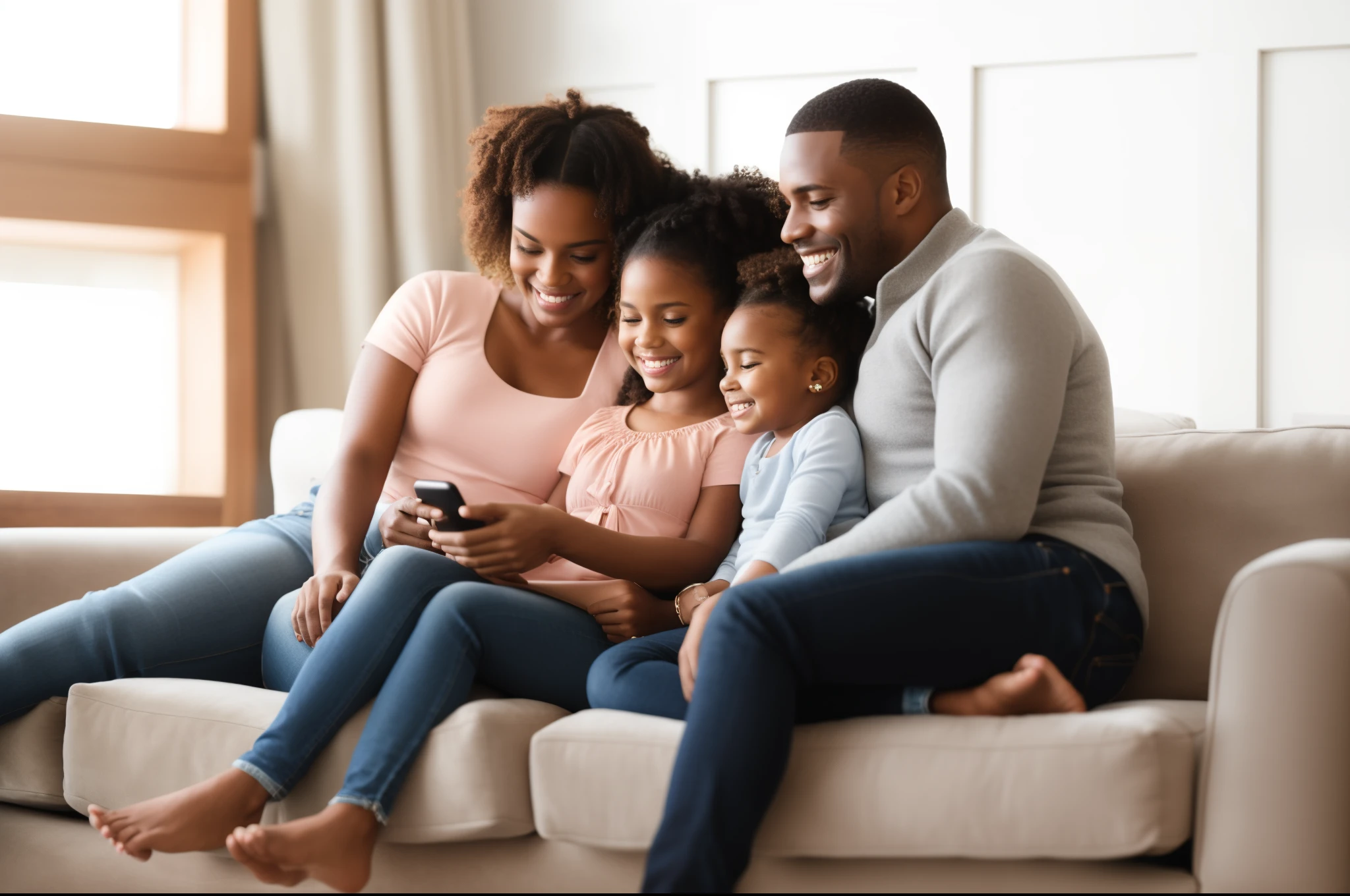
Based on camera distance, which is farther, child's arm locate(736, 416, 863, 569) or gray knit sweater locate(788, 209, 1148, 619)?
child's arm locate(736, 416, 863, 569)

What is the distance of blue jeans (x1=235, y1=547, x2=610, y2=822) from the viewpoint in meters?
1.35

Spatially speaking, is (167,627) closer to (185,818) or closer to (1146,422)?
(185,818)

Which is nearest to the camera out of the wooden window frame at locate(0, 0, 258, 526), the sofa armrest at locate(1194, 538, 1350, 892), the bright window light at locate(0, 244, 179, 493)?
the sofa armrest at locate(1194, 538, 1350, 892)

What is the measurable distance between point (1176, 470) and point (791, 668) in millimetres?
659

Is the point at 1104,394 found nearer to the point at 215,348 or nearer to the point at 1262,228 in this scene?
the point at 1262,228

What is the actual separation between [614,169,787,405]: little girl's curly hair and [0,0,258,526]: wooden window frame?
1.28 meters

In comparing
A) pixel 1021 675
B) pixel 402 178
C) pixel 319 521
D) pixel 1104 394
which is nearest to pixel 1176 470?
pixel 1104 394

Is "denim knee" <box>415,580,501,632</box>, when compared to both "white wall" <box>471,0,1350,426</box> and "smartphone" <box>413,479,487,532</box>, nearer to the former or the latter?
"smartphone" <box>413,479,487,532</box>

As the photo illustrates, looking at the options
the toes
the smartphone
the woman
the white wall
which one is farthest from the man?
the white wall

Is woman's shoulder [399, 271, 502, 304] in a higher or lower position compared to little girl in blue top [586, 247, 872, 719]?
higher

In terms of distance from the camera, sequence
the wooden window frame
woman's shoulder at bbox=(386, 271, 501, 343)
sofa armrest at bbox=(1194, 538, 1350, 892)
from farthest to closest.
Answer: the wooden window frame < woman's shoulder at bbox=(386, 271, 501, 343) < sofa armrest at bbox=(1194, 538, 1350, 892)

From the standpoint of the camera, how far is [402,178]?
2.93 meters

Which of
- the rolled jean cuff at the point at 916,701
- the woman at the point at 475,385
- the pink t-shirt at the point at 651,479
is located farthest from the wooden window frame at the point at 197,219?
the rolled jean cuff at the point at 916,701

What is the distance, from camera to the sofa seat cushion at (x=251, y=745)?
1338 mm
